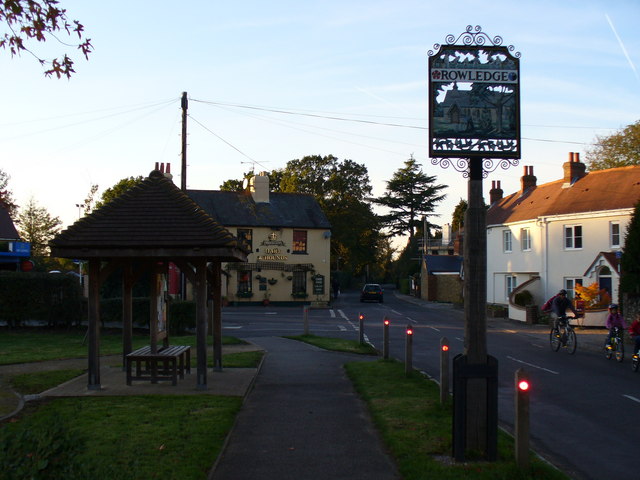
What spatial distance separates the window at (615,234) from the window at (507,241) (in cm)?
985

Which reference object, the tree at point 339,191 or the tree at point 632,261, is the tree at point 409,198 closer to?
the tree at point 339,191

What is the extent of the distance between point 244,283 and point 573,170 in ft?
81.8

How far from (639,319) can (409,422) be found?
1076 centimetres

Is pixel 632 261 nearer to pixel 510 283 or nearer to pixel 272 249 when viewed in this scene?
pixel 510 283

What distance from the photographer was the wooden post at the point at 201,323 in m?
12.2

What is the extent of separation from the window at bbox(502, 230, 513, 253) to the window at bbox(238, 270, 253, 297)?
19047 mm

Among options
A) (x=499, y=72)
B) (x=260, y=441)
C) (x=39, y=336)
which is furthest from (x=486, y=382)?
(x=39, y=336)

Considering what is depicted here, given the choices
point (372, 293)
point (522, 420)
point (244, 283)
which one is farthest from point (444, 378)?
point (372, 293)

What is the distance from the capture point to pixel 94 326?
12305 millimetres

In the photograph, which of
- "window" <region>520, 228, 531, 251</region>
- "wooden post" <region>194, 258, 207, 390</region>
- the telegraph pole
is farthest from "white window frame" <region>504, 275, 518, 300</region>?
"wooden post" <region>194, 258, 207, 390</region>

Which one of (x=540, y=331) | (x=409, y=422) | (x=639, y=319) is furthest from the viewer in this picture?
(x=540, y=331)

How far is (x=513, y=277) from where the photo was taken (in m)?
46.4

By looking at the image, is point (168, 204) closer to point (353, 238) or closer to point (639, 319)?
point (639, 319)

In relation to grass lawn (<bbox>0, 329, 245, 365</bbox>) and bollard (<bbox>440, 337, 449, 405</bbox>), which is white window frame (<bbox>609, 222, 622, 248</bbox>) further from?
bollard (<bbox>440, 337, 449, 405</bbox>)
